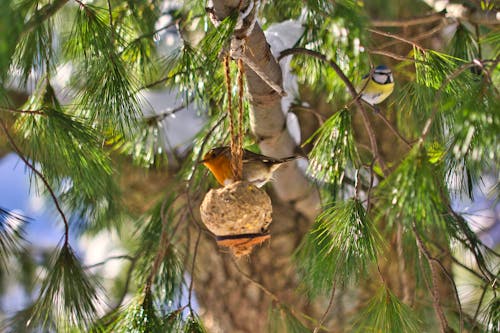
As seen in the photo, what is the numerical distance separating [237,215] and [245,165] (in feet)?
0.34

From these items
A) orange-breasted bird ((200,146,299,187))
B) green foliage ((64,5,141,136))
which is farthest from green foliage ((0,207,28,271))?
orange-breasted bird ((200,146,299,187))

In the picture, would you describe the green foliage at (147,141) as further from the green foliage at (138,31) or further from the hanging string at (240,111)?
the hanging string at (240,111)

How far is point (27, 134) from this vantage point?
970 millimetres

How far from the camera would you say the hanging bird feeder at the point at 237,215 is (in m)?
0.91

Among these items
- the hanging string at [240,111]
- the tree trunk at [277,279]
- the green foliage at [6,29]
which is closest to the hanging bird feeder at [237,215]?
the hanging string at [240,111]

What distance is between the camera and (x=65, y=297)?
99 cm

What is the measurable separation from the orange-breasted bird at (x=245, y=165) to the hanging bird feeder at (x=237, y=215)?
6 centimetres

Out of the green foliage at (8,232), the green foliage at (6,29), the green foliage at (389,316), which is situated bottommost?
the green foliage at (389,316)

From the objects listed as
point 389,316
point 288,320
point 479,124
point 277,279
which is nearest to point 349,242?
point 389,316

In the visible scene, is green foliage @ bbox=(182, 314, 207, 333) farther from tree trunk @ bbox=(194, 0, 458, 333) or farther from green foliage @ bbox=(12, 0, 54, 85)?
tree trunk @ bbox=(194, 0, 458, 333)

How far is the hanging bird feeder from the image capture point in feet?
2.99

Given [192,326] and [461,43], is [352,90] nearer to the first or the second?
[461,43]

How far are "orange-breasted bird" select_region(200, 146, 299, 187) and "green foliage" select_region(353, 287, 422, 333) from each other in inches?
9.6

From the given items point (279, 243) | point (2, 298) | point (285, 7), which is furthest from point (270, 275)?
point (2, 298)
